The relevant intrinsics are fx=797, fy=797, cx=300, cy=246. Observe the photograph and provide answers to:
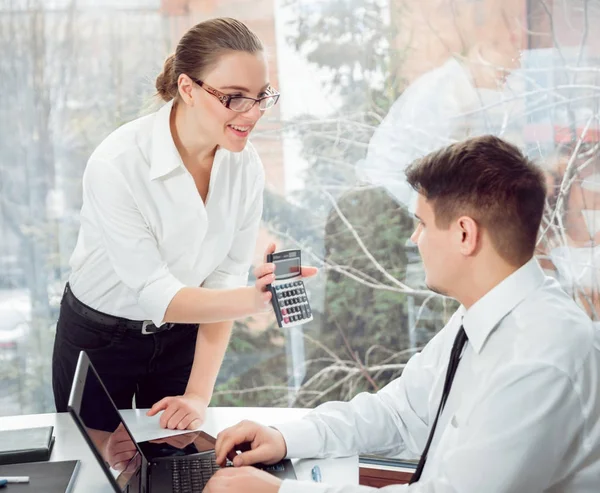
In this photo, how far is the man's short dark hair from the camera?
4.18 ft

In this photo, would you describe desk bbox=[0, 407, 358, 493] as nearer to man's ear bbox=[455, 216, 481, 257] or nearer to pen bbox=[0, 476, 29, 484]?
pen bbox=[0, 476, 29, 484]

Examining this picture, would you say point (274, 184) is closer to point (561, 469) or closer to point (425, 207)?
point (425, 207)

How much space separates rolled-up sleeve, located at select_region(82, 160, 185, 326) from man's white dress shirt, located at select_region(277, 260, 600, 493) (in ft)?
2.23

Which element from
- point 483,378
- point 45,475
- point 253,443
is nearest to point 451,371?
point 483,378

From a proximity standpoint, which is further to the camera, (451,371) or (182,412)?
(182,412)

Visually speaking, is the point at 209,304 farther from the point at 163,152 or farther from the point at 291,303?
the point at 163,152

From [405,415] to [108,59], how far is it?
2.33m

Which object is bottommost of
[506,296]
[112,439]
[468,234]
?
[112,439]

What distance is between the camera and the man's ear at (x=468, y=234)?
1276 millimetres

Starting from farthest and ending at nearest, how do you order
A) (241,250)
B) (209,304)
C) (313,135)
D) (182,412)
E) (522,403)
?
1. (313,135)
2. (241,250)
3. (209,304)
4. (182,412)
5. (522,403)

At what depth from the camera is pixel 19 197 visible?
338 centimetres

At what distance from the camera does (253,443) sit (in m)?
1.44

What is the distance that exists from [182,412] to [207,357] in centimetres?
22

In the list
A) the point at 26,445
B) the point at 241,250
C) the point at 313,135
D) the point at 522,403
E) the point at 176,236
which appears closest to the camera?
the point at 522,403
